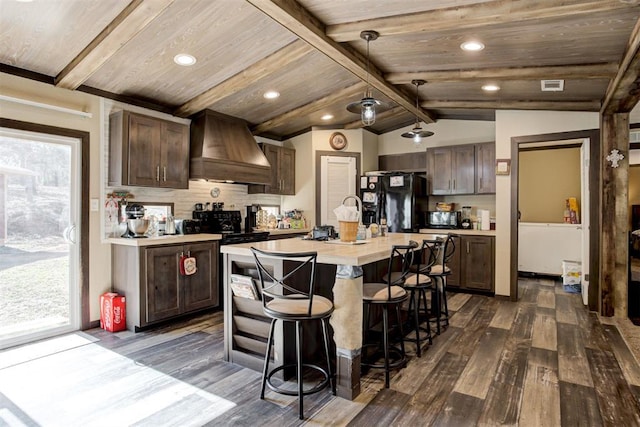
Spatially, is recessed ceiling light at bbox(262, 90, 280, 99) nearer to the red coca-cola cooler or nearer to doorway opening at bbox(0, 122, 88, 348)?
doorway opening at bbox(0, 122, 88, 348)

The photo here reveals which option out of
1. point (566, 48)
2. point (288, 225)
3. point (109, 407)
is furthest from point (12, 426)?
point (566, 48)

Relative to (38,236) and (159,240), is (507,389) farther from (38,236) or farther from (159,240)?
(38,236)

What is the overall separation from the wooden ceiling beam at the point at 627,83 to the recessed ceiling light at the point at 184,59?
3.52 m

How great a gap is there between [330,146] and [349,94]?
5.18ft

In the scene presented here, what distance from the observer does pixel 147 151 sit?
4.02 metres

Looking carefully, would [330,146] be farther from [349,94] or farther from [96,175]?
[96,175]

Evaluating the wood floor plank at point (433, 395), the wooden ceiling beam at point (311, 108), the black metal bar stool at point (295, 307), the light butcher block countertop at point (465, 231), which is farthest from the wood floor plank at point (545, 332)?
the wooden ceiling beam at point (311, 108)

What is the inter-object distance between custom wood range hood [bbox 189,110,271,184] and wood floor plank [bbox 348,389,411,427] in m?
3.21

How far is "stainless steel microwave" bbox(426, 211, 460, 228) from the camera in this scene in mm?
5848

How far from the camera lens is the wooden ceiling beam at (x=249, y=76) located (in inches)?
137

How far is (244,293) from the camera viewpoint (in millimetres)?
2725

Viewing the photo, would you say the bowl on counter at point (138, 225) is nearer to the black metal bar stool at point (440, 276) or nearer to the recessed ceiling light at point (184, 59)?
the recessed ceiling light at point (184, 59)

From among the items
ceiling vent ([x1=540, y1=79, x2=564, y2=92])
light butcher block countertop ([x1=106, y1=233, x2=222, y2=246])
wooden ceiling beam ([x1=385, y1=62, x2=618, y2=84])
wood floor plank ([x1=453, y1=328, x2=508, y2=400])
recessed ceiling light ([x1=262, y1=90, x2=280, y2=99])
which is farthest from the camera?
recessed ceiling light ([x1=262, y1=90, x2=280, y2=99])

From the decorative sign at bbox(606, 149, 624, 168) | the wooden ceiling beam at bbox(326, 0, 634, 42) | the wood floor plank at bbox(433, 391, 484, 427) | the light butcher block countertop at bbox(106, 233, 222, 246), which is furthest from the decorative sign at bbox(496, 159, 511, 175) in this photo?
the light butcher block countertop at bbox(106, 233, 222, 246)
